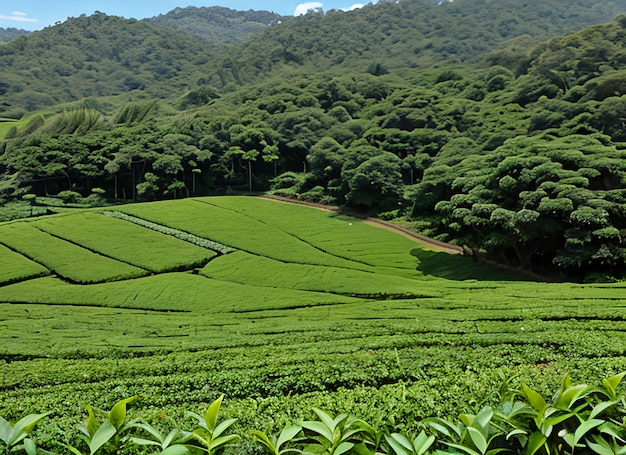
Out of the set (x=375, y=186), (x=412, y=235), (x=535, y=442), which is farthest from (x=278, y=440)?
(x=375, y=186)

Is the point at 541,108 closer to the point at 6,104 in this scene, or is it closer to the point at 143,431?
the point at 143,431

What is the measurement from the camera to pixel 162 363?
12812 millimetres

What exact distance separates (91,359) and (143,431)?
1156 centimetres

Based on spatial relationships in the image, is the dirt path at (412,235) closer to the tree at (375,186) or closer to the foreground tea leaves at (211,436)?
the tree at (375,186)

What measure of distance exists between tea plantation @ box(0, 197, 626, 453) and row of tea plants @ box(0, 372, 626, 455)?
48 cm

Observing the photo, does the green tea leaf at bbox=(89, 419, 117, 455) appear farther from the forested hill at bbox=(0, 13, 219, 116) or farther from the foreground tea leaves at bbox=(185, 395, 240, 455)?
the forested hill at bbox=(0, 13, 219, 116)

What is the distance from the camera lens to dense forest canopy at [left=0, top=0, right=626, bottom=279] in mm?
30453

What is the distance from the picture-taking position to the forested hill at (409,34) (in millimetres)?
148500

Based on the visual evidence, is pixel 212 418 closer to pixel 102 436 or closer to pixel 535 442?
pixel 102 436

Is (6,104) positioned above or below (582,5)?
below

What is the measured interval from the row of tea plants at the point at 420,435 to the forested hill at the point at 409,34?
451 ft

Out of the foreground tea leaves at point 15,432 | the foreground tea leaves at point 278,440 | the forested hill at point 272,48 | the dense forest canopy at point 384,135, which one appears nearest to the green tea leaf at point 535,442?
the foreground tea leaves at point 278,440

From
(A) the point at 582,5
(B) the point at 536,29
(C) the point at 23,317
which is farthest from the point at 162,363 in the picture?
(A) the point at 582,5

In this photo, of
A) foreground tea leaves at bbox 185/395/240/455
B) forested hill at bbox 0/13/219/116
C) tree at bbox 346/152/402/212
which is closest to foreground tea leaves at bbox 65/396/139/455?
foreground tea leaves at bbox 185/395/240/455
